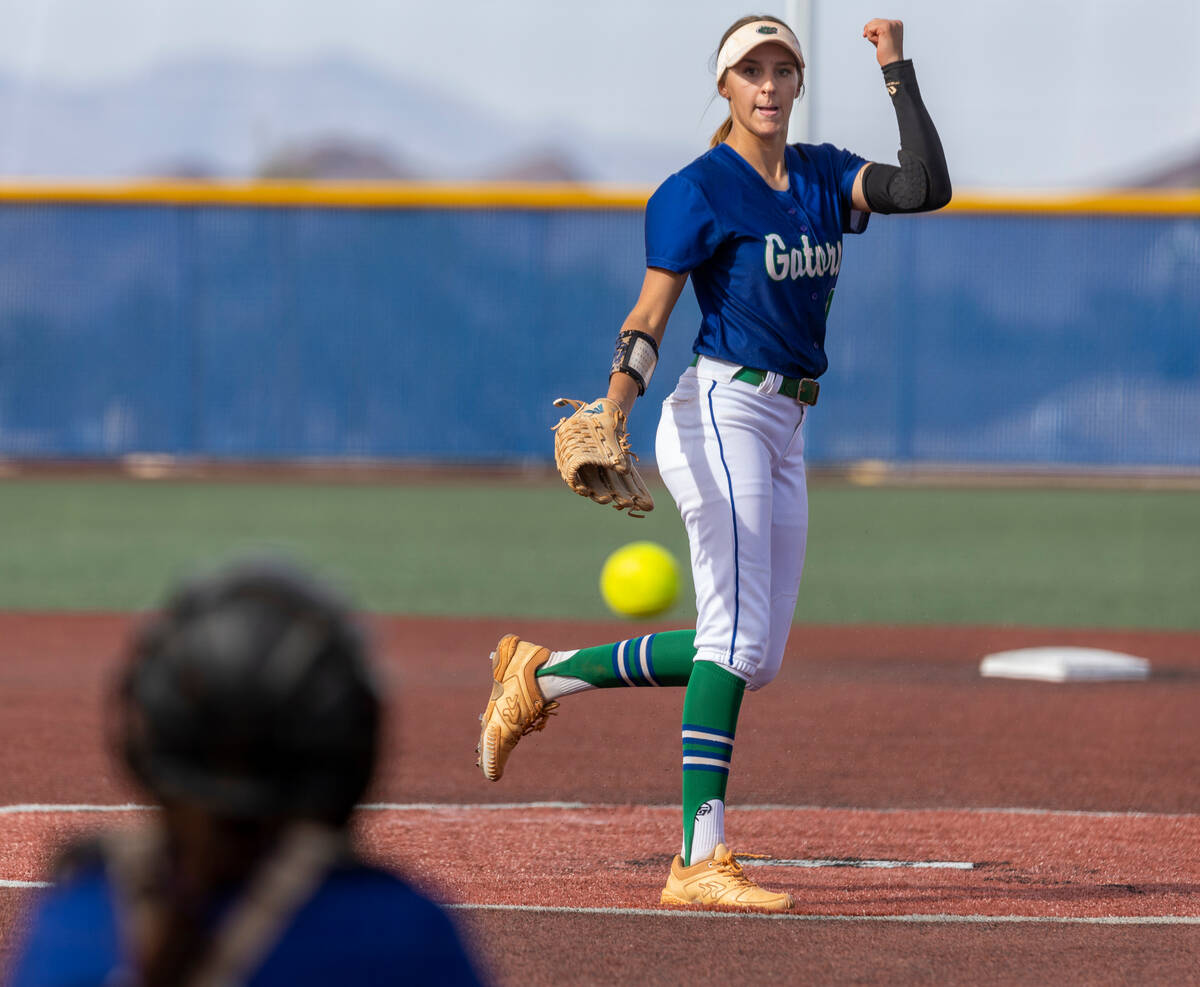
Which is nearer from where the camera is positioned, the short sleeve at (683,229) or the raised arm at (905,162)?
the short sleeve at (683,229)

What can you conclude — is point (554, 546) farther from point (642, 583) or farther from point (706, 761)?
point (706, 761)

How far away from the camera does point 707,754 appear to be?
Result: 418cm

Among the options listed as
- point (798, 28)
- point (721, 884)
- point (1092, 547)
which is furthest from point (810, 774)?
point (1092, 547)

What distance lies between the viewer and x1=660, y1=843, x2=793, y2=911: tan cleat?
13.4 feet

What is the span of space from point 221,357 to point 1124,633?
1529 cm

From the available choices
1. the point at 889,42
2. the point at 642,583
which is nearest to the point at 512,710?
the point at 889,42

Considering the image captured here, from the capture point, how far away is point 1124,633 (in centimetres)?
1009

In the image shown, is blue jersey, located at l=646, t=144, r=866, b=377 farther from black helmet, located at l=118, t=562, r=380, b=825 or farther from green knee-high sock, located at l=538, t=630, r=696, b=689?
black helmet, located at l=118, t=562, r=380, b=825

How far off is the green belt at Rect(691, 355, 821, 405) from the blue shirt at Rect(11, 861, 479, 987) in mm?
2823

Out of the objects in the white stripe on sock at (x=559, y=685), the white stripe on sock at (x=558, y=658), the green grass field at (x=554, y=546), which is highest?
the white stripe on sock at (x=558, y=658)

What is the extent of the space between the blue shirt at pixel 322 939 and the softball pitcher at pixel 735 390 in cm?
274

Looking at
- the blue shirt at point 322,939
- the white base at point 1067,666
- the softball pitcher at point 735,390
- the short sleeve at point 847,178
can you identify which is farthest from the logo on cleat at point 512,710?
the white base at point 1067,666

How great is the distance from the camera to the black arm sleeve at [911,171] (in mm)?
4375

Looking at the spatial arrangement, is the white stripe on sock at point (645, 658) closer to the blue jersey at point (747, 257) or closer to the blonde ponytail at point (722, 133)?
the blue jersey at point (747, 257)
